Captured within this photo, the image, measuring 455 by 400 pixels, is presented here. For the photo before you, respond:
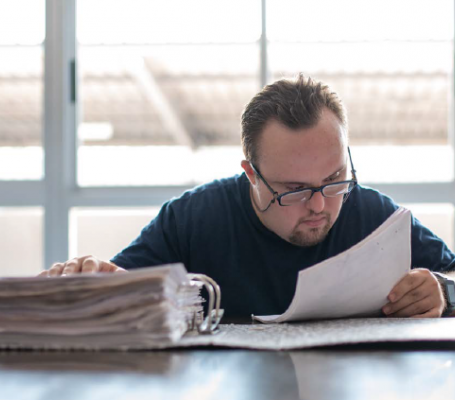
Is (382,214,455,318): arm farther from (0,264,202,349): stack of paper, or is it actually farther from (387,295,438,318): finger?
(0,264,202,349): stack of paper

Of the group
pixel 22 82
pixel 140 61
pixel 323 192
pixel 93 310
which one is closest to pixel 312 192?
pixel 323 192

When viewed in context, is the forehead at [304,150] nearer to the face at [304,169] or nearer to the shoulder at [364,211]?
the face at [304,169]

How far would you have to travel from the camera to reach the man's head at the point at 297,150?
1.42 m

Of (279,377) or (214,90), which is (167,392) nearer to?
(279,377)

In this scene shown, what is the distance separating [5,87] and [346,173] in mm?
2207

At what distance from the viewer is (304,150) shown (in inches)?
56.4

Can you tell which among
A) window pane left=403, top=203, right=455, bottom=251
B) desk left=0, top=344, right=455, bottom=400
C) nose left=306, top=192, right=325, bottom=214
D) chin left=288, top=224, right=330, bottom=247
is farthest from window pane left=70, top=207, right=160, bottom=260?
desk left=0, top=344, right=455, bottom=400

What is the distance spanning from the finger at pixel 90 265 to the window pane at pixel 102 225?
1754 millimetres

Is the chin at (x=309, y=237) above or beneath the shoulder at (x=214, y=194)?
beneath

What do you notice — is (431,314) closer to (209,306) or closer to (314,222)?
(314,222)

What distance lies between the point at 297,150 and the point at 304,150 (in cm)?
Result: 2

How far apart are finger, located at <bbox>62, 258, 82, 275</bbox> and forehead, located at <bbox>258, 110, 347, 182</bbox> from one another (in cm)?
58

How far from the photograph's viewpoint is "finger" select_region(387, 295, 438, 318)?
1156 mm

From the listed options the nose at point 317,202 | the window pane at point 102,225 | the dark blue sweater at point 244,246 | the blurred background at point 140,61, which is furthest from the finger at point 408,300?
the window pane at point 102,225
